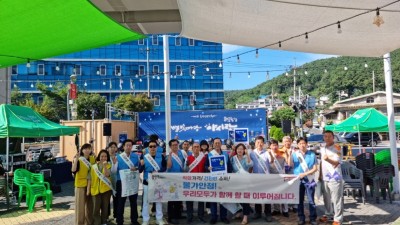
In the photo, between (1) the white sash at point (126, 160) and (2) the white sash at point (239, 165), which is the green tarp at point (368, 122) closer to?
(2) the white sash at point (239, 165)

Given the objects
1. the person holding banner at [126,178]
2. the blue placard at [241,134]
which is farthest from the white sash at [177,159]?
the blue placard at [241,134]

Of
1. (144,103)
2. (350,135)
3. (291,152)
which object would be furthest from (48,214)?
(144,103)

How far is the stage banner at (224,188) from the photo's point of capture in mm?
6379

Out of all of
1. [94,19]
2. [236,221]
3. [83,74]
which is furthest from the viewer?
[83,74]

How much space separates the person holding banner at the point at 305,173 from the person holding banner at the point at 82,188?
3715mm

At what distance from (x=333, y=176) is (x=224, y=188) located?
1909 millimetres

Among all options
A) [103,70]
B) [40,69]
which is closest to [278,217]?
[103,70]

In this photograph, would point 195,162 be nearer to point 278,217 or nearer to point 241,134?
point 278,217

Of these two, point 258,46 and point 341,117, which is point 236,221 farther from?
point 341,117

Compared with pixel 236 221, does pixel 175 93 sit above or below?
above

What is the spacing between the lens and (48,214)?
7719mm

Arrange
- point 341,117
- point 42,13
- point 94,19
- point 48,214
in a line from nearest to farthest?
point 42,13 → point 94,19 → point 48,214 → point 341,117

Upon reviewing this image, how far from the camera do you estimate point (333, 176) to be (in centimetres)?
602

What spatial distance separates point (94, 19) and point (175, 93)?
4544 cm
